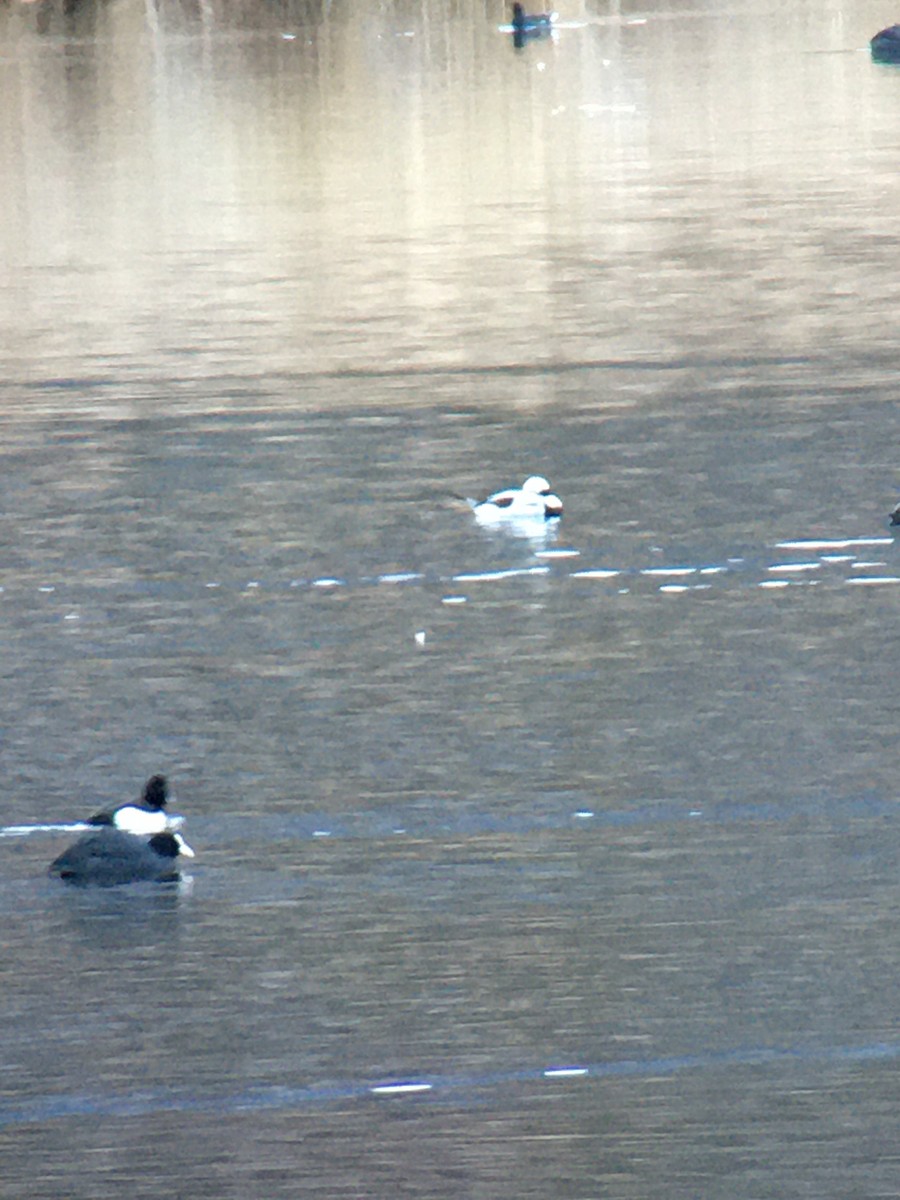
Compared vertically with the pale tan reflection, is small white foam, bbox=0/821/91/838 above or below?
above

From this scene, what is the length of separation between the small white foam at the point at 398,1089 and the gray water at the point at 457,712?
0.01 m

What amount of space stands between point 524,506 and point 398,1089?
5453 millimetres

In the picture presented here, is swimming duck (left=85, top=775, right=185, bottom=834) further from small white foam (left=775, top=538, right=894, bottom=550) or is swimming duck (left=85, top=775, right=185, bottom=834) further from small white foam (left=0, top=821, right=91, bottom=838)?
small white foam (left=775, top=538, right=894, bottom=550)

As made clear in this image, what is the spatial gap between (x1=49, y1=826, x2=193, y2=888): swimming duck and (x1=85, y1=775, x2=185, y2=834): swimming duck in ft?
0.20

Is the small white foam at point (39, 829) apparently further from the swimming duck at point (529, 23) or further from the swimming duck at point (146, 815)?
the swimming duck at point (529, 23)

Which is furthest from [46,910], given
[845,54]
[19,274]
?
[845,54]

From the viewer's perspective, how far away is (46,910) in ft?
22.0

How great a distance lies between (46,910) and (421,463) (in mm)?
5506

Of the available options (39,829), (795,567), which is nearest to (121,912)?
(39,829)

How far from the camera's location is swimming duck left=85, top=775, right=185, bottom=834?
701 centimetres

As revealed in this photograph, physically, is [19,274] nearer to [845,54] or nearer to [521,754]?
[521,754]

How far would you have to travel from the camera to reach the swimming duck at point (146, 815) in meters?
7.01

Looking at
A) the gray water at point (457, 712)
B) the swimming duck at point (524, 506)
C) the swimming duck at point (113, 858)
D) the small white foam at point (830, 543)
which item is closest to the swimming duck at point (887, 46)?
Result: the gray water at point (457, 712)

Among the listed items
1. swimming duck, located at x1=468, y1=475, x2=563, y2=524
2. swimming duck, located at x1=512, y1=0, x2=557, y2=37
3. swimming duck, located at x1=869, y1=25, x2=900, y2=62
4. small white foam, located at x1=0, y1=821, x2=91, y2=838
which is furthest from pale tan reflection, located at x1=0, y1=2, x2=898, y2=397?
small white foam, located at x1=0, y1=821, x2=91, y2=838
